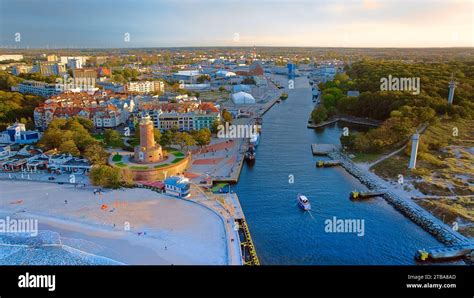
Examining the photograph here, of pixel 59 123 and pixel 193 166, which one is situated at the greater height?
pixel 59 123

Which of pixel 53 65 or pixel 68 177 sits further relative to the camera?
pixel 53 65

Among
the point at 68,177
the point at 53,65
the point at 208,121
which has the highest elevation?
the point at 53,65

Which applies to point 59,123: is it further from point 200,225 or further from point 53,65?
point 53,65

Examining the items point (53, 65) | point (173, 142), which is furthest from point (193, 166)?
point (53, 65)

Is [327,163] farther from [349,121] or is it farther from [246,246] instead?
[349,121]

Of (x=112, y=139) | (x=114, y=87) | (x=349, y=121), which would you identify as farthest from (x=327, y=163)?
(x=114, y=87)

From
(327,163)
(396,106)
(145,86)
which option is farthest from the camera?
A: (145,86)
